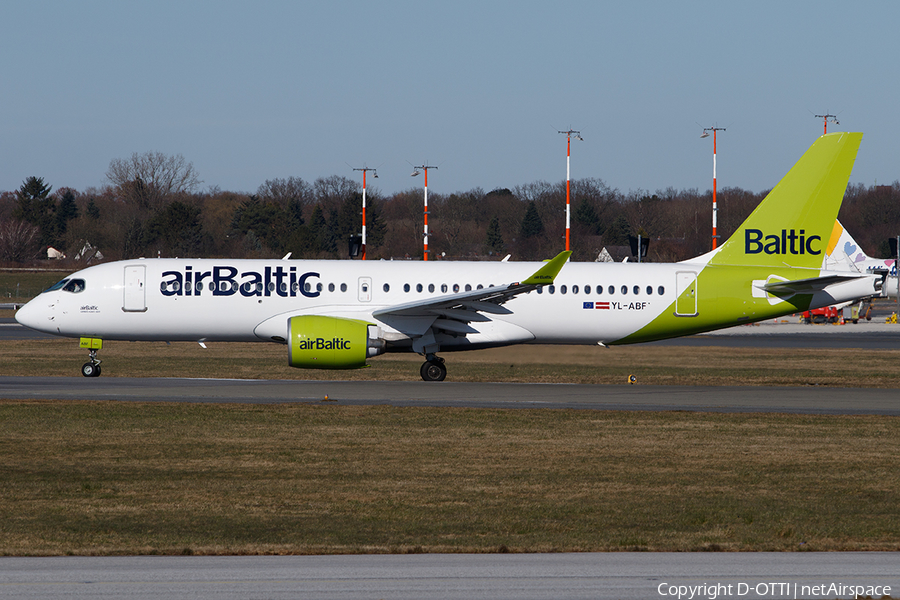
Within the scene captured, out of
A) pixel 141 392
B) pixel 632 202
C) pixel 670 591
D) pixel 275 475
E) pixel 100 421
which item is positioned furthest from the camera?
pixel 632 202

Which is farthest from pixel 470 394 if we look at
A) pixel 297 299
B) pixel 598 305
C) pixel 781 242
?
pixel 781 242

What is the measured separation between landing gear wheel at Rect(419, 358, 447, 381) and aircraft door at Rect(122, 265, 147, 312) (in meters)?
8.49

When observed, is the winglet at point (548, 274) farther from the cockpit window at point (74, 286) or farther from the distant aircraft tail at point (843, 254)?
the distant aircraft tail at point (843, 254)

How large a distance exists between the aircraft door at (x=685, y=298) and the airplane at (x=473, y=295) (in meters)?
0.03

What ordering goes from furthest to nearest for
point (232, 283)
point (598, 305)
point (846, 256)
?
point (846, 256), point (598, 305), point (232, 283)

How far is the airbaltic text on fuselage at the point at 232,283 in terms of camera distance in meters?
29.2

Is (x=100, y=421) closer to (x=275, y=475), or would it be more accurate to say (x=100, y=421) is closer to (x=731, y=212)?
(x=275, y=475)

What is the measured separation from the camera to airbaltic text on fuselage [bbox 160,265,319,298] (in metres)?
29.2

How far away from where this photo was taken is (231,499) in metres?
13.6

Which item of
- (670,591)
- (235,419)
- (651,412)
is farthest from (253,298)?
(670,591)

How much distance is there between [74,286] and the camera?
29.5 metres

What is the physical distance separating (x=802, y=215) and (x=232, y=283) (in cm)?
1750

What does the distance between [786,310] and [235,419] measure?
17576 mm

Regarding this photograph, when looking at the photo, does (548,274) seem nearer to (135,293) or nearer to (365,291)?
(365,291)
